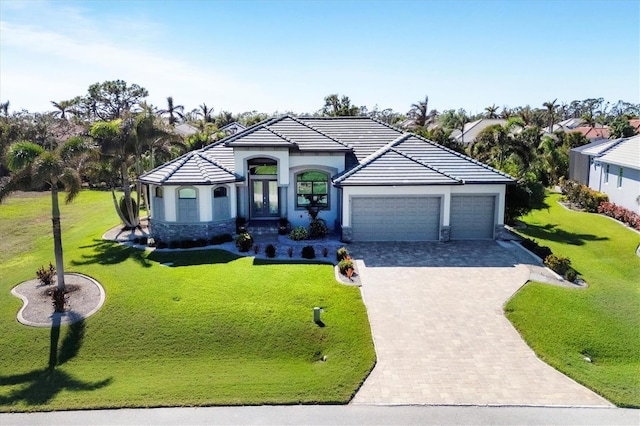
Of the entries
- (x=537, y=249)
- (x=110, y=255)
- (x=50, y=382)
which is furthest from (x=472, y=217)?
(x=50, y=382)

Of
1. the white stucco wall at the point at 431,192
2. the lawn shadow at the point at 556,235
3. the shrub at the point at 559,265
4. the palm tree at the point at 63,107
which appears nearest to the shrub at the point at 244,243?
the white stucco wall at the point at 431,192

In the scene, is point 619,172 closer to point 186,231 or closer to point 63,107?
point 186,231

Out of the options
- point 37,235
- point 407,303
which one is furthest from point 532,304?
point 37,235

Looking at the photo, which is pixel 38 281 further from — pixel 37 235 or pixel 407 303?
pixel 407 303

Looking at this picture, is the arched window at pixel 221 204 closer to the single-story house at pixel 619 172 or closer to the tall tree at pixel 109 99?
the single-story house at pixel 619 172

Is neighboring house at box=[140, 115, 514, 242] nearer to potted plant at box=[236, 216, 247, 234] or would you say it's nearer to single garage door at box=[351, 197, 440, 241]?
single garage door at box=[351, 197, 440, 241]

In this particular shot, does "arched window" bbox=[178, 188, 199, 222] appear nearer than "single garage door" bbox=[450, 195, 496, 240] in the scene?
No

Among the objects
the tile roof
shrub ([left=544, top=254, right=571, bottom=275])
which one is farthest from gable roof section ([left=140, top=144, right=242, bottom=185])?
shrub ([left=544, top=254, right=571, bottom=275])
